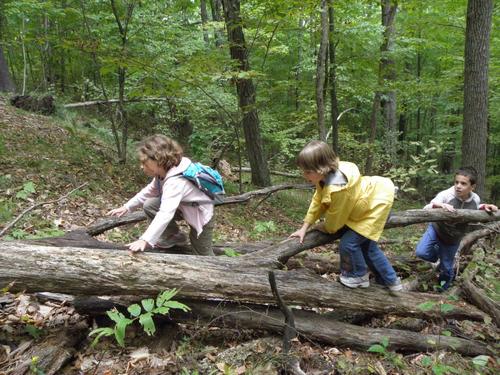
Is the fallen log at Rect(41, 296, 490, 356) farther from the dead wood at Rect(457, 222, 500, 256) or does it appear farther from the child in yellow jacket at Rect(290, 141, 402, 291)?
the dead wood at Rect(457, 222, 500, 256)

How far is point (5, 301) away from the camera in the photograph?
130 inches

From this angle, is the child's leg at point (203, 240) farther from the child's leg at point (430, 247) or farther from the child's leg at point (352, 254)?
the child's leg at point (430, 247)

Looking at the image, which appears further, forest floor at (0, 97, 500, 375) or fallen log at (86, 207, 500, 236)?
fallen log at (86, 207, 500, 236)

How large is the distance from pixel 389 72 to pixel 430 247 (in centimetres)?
739

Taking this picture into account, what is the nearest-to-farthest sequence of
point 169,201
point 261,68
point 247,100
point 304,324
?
point 169,201
point 304,324
point 247,100
point 261,68

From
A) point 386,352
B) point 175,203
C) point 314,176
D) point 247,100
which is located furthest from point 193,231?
point 247,100

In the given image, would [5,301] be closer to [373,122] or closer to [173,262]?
[173,262]

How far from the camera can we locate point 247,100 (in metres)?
8.67

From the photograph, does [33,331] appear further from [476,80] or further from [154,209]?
[476,80]

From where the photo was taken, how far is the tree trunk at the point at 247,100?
8016 mm

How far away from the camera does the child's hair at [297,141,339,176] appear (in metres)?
3.11

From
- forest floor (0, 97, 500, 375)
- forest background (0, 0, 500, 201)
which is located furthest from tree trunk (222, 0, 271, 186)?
forest floor (0, 97, 500, 375)

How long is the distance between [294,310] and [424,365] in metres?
1.15

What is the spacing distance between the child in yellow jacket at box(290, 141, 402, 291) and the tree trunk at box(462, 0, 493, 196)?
15.0 ft
